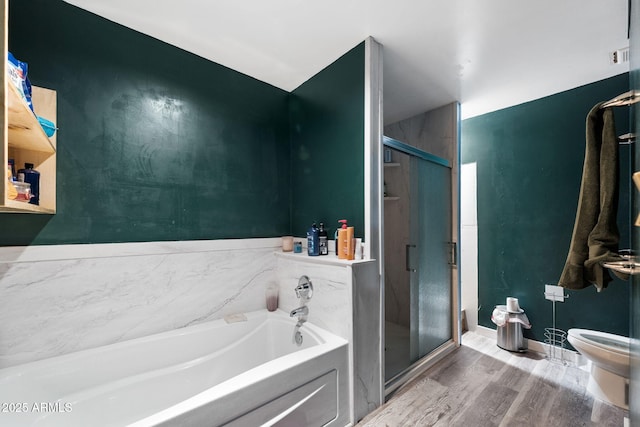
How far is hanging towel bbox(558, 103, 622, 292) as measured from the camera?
3.65 ft

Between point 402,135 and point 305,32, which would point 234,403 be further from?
point 402,135

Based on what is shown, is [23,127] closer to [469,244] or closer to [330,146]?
[330,146]

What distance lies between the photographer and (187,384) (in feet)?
5.38

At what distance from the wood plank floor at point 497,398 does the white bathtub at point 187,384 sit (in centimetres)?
50

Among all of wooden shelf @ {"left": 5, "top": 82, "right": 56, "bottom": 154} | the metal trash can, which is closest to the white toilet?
the metal trash can

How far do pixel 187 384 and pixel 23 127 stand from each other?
62.3 inches

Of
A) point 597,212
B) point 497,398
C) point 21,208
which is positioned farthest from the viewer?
point 497,398

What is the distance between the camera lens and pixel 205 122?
194 centimetres

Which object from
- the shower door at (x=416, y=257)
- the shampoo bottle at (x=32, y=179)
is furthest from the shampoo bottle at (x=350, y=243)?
the shampoo bottle at (x=32, y=179)

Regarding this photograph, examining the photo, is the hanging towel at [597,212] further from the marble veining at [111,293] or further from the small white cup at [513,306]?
the marble veining at [111,293]

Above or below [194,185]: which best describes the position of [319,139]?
above

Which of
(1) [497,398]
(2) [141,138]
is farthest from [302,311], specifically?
(2) [141,138]

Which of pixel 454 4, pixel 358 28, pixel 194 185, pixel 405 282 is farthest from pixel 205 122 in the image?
pixel 405 282

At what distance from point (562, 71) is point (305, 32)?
2.07 m
